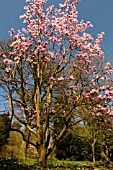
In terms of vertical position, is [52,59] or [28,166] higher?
[52,59]

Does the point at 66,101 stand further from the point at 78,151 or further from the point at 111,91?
the point at 78,151

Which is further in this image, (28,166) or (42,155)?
(42,155)

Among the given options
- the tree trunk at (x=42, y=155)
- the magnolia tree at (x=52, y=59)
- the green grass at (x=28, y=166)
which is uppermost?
the magnolia tree at (x=52, y=59)

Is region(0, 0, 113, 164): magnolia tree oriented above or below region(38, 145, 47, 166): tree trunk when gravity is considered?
above

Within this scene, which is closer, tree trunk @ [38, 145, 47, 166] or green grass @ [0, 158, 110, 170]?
green grass @ [0, 158, 110, 170]

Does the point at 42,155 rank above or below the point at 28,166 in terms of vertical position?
above

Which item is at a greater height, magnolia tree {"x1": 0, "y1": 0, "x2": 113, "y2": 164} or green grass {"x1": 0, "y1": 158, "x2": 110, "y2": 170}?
magnolia tree {"x1": 0, "y1": 0, "x2": 113, "y2": 164}

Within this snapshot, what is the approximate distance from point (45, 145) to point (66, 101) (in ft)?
10.4

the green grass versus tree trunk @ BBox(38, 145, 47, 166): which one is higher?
tree trunk @ BBox(38, 145, 47, 166)

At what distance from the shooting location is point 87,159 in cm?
3947

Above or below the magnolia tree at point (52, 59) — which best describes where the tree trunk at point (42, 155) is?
below

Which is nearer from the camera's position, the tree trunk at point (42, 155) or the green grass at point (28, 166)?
the green grass at point (28, 166)

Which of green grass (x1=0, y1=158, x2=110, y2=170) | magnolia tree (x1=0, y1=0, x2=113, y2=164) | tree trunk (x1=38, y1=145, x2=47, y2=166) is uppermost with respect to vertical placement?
magnolia tree (x1=0, y1=0, x2=113, y2=164)

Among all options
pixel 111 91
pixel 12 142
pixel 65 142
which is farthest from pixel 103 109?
pixel 12 142
